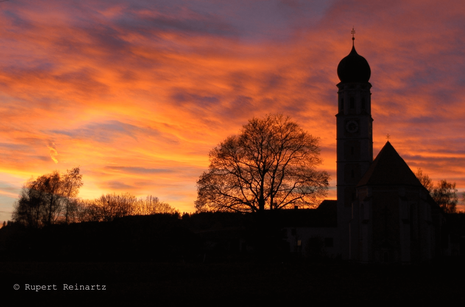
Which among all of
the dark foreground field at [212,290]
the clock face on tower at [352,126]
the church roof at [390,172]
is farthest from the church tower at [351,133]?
the dark foreground field at [212,290]

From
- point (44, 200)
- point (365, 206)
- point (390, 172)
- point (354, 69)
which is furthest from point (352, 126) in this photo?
point (44, 200)

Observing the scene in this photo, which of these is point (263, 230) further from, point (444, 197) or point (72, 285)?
point (444, 197)

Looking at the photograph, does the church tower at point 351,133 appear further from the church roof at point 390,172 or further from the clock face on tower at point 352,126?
the church roof at point 390,172

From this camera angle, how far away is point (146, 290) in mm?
21812

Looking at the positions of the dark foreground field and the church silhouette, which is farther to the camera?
the church silhouette

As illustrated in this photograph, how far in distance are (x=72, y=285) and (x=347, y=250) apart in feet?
140

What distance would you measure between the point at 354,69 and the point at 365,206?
18.6 metres

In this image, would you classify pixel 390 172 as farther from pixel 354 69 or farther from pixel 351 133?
pixel 354 69

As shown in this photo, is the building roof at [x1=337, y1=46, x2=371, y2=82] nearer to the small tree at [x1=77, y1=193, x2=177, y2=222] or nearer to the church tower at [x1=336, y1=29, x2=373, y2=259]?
the church tower at [x1=336, y1=29, x2=373, y2=259]

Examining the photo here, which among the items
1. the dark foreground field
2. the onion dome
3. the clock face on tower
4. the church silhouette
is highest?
the onion dome

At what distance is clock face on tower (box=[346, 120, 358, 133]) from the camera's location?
200 feet

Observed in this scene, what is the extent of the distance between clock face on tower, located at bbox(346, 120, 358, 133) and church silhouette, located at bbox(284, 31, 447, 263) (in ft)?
0.38

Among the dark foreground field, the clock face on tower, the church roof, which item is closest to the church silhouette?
the church roof

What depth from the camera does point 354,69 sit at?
61594mm
